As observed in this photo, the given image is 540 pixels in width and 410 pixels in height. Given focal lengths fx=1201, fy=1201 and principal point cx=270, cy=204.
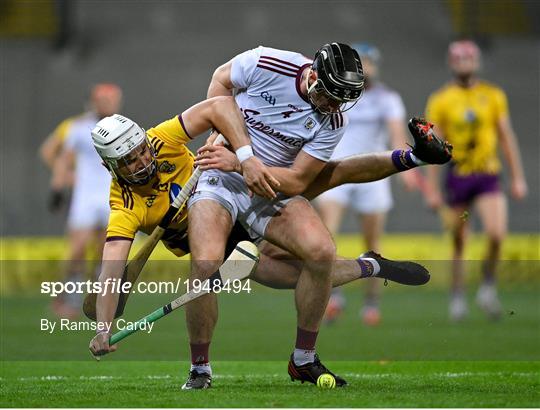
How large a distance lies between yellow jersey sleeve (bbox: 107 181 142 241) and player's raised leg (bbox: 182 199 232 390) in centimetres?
31

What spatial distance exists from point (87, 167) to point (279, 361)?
207 inches

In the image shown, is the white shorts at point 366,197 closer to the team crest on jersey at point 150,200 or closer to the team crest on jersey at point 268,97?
the team crest on jersey at point 268,97

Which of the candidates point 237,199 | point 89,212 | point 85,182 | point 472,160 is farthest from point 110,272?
point 85,182

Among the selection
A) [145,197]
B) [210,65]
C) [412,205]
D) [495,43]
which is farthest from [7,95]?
[145,197]

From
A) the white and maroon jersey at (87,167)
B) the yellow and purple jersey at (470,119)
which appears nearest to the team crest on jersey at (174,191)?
the yellow and purple jersey at (470,119)

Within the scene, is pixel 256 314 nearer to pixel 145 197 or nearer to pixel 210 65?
pixel 145 197

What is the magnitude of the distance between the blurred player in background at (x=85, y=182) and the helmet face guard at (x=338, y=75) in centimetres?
626

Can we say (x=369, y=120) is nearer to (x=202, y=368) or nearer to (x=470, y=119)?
(x=470, y=119)

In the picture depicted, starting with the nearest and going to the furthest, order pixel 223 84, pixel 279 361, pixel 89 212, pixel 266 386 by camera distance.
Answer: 1. pixel 266 386
2. pixel 223 84
3. pixel 279 361
4. pixel 89 212

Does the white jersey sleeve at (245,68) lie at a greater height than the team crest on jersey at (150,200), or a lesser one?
greater

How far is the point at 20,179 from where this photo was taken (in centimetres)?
1967

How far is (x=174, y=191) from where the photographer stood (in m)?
6.91

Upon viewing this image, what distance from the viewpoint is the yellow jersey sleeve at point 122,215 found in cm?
648

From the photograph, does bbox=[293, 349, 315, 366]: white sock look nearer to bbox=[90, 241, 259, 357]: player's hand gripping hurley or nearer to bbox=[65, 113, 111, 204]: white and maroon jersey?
bbox=[90, 241, 259, 357]: player's hand gripping hurley
